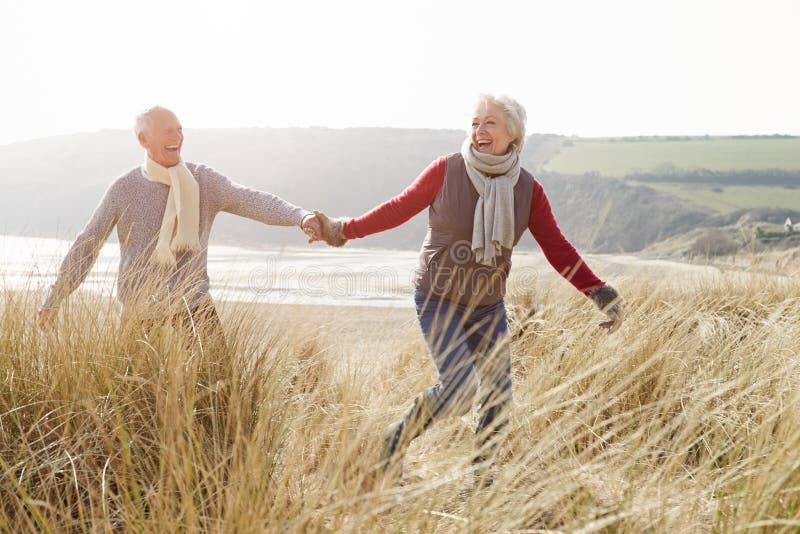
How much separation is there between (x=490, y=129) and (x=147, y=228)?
1.54 meters

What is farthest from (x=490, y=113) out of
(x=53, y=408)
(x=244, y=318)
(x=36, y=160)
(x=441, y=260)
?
(x=36, y=160)

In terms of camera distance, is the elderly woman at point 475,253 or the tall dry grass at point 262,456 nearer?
the tall dry grass at point 262,456

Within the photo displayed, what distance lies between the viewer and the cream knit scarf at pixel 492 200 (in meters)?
2.57

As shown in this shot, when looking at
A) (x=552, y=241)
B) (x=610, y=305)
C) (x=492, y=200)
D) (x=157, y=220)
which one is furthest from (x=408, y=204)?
(x=157, y=220)

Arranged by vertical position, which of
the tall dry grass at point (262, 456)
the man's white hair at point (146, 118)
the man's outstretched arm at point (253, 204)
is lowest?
the tall dry grass at point (262, 456)

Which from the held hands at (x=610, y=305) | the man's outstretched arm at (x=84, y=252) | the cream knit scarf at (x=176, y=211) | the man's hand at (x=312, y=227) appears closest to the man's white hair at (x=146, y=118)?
the cream knit scarf at (x=176, y=211)

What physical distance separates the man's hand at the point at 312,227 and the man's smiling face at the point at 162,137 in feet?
2.06

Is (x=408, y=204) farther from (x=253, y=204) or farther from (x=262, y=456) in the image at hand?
(x=262, y=456)

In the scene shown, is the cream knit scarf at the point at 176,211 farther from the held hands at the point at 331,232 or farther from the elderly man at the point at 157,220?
the held hands at the point at 331,232

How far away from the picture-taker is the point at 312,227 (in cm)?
307

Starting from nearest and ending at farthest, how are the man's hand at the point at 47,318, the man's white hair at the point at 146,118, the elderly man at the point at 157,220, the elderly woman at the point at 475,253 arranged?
the man's hand at the point at 47,318 < the elderly woman at the point at 475,253 < the elderly man at the point at 157,220 < the man's white hair at the point at 146,118

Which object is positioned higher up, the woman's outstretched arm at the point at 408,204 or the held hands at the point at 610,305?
the woman's outstretched arm at the point at 408,204

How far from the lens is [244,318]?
103 inches

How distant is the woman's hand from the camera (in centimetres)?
305
